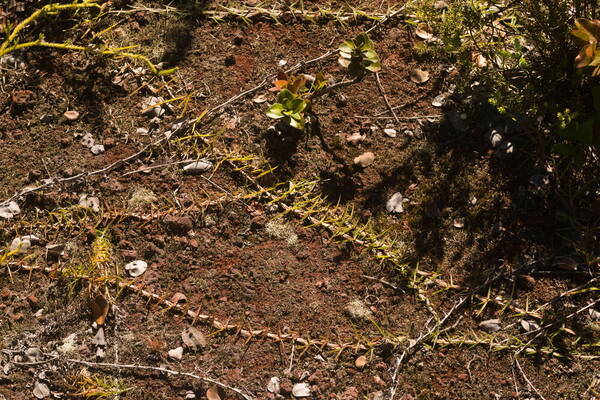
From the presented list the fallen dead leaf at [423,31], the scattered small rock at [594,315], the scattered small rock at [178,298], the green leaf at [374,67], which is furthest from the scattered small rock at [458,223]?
the scattered small rock at [178,298]

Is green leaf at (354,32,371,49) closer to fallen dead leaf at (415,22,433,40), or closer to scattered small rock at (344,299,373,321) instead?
A: fallen dead leaf at (415,22,433,40)

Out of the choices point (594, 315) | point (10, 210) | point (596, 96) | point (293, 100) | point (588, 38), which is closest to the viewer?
point (588, 38)

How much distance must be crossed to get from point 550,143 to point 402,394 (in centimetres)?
130

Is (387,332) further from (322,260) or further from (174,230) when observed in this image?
(174,230)

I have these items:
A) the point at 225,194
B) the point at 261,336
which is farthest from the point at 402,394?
the point at 225,194

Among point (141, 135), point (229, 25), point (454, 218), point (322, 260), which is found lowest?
point (322, 260)

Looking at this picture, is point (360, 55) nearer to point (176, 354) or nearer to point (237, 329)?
point (237, 329)

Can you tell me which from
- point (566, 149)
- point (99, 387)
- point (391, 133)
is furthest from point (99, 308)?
point (566, 149)

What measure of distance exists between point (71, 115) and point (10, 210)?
53cm

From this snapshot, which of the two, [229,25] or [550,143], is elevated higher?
[229,25]

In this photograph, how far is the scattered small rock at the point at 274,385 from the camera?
8.20 feet

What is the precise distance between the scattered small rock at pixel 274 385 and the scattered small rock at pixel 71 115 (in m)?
1.55

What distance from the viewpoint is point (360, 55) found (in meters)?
2.54

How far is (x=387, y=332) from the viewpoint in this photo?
2.53 meters
